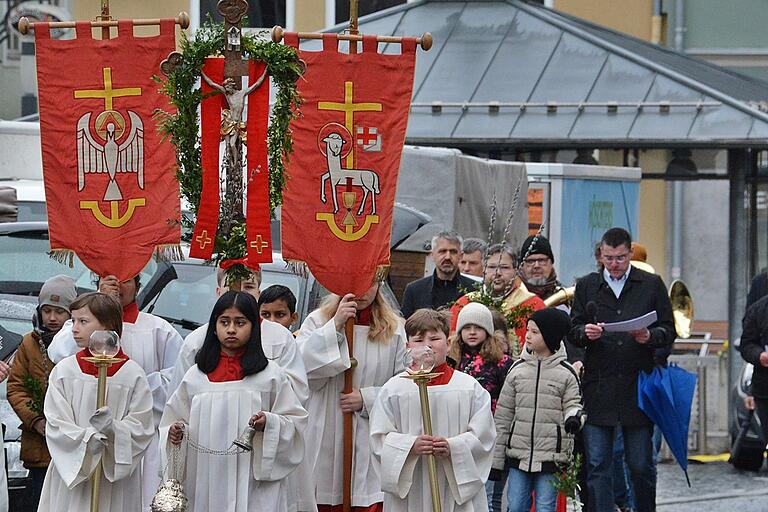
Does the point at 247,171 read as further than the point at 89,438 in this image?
Yes

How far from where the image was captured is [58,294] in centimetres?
995

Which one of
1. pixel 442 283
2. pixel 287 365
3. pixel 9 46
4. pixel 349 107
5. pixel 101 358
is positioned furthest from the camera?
pixel 9 46

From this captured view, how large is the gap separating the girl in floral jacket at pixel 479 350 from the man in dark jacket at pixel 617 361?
3.71 feet

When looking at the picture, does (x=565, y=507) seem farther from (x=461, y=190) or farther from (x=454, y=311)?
(x=461, y=190)

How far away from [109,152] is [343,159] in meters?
1.21

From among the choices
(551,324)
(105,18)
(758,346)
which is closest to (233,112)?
(105,18)

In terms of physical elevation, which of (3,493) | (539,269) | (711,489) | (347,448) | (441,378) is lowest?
(711,489)

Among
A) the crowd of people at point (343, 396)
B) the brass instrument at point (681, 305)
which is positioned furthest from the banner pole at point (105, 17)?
the brass instrument at point (681, 305)

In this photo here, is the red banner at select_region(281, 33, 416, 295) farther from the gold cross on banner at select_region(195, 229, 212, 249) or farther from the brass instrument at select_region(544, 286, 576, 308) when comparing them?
the brass instrument at select_region(544, 286, 576, 308)

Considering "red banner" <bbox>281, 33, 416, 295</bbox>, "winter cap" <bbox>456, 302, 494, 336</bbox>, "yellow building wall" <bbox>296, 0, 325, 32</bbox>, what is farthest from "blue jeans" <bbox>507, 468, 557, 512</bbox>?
"yellow building wall" <bbox>296, 0, 325, 32</bbox>

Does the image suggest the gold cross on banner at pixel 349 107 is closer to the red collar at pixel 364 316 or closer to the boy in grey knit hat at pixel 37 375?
the red collar at pixel 364 316

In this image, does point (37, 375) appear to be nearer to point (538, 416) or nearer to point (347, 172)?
point (347, 172)

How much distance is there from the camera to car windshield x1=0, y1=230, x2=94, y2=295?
12.0 meters

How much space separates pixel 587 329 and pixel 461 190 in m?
5.15
